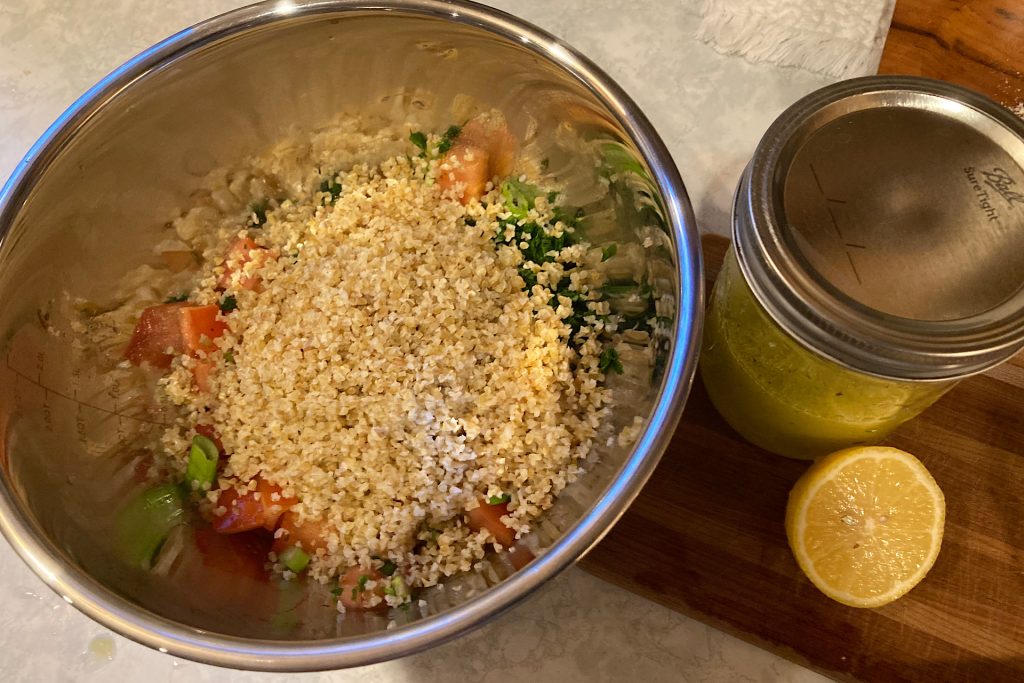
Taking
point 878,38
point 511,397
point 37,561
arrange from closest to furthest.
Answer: point 37,561 < point 511,397 < point 878,38

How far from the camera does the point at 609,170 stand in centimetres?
98

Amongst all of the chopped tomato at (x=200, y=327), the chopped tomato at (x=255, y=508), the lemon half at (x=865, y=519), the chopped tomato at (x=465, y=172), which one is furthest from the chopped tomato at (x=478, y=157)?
the lemon half at (x=865, y=519)

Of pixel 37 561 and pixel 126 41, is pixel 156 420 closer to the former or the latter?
pixel 37 561

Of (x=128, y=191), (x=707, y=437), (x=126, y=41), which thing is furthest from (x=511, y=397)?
(x=126, y=41)

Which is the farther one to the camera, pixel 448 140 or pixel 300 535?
pixel 448 140

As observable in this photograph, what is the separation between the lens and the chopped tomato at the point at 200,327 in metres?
1.02

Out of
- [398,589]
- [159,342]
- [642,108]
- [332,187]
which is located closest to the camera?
[398,589]

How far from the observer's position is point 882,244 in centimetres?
74

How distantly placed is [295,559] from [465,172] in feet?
2.00

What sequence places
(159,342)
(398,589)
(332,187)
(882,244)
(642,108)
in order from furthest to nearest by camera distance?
1. (642,108)
2. (332,187)
3. (159,342)
4. (398,589)
5. (882,244)

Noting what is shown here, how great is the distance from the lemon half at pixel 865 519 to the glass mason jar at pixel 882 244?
9cm

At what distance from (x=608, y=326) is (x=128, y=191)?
703mm

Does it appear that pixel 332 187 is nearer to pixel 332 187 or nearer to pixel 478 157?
pixel 332 187

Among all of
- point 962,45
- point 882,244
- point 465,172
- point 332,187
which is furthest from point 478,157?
point 962,45
